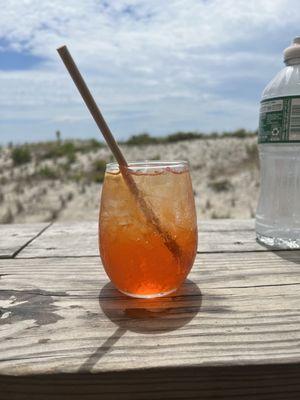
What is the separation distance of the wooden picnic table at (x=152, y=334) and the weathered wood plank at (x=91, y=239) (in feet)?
0.33

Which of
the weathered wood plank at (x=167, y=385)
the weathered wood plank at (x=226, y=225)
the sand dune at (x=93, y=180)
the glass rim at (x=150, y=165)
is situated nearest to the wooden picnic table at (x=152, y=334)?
the weathered wood plank at (x=167, y=385)

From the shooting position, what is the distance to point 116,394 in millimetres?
662

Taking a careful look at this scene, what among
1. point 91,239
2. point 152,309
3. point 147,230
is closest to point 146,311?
point 152,309

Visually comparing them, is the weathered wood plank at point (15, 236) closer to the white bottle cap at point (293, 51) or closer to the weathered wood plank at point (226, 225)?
the weathered wood plank at point (226, 225)

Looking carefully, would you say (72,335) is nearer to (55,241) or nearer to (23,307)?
(23,307)

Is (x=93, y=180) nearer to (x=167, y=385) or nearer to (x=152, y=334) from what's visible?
(x=152, y=334)

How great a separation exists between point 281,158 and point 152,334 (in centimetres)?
97

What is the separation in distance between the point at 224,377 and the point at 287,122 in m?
0.80

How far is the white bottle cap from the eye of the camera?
133 cm

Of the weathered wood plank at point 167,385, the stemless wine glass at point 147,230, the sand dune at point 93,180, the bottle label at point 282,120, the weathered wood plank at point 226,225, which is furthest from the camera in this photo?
the sand dune at point 93,180

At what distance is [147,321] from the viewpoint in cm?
82

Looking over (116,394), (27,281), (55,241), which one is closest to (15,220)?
(55,241)

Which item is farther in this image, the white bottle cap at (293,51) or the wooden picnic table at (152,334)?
the white bottle cap at (293,51)

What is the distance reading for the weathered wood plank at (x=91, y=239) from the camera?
4.31 ft
